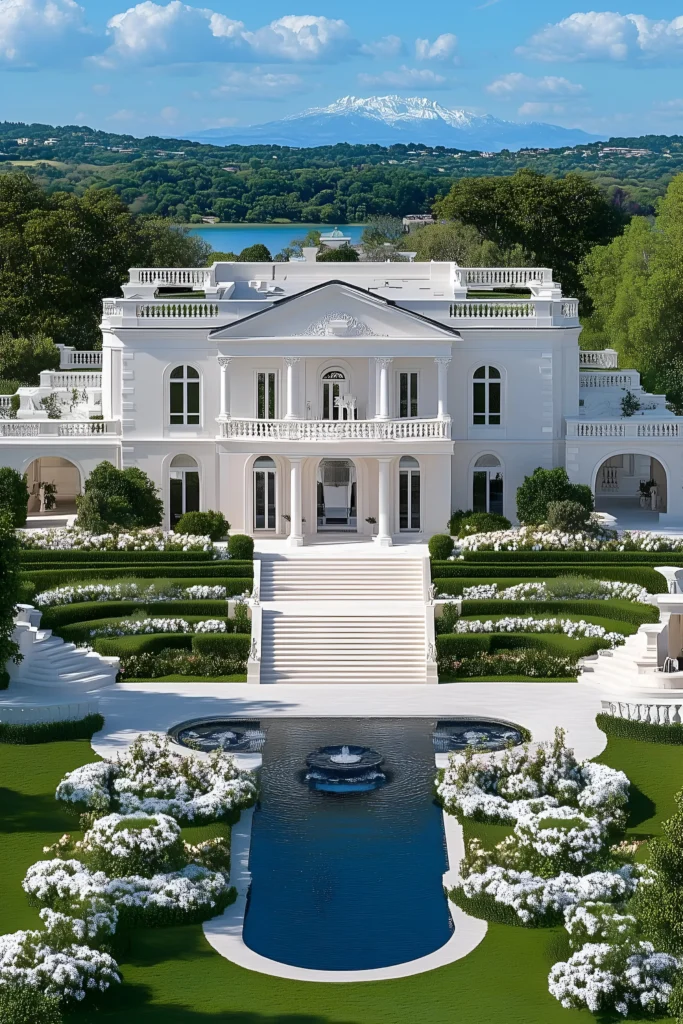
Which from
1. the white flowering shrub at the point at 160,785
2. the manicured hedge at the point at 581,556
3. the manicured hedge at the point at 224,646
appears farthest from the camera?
the manicured hedge at the point at 581,556

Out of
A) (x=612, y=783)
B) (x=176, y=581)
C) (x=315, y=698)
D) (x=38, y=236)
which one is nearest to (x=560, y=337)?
(x=176, y=581)

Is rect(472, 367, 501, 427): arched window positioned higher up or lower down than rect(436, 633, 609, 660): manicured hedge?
higher up

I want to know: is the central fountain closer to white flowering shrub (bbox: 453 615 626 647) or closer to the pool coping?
the pool coping

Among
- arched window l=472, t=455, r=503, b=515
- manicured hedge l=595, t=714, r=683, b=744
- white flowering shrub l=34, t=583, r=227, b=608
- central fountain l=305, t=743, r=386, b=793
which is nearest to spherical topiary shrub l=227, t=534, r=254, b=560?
white flowering shrub l=34, t=583, r=227, b=608

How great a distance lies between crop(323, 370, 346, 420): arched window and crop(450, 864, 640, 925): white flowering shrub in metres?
30.0

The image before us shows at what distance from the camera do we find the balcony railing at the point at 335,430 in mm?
53562

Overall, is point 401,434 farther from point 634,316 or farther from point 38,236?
point 38,236

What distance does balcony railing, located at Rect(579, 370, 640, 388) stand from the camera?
6259 cm

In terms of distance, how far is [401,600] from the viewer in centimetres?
4759

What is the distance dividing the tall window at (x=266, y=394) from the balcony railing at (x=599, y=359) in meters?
14.7

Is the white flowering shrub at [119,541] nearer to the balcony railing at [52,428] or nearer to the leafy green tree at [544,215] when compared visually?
the balcony railing at [52,428]

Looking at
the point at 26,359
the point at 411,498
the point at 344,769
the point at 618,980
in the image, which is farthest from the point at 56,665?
the point at 26,359

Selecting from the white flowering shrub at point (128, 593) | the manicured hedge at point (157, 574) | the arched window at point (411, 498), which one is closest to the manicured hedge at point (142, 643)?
the white flowering shrub at point (128, 593)

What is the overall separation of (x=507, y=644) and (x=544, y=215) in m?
58.3
